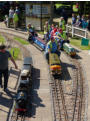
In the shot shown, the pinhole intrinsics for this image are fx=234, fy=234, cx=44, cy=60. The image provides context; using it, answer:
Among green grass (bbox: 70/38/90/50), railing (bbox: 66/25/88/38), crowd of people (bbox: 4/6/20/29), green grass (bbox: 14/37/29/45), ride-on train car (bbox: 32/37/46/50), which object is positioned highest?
crowd of people (bbox: 4/6/20/29)

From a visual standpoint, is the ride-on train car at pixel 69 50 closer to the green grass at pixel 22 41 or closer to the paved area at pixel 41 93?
the paved area at pixel 41 93

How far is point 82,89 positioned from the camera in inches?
461

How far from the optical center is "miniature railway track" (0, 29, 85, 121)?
31.1 ft

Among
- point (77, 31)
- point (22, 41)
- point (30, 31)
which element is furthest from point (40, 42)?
point (77, 31)

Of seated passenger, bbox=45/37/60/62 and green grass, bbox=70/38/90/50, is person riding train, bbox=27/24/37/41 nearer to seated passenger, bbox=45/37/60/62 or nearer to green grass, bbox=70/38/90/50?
green grass, bbox=70/38/90/50

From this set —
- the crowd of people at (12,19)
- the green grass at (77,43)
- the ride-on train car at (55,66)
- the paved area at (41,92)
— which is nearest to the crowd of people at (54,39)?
the paved area at (41,92)

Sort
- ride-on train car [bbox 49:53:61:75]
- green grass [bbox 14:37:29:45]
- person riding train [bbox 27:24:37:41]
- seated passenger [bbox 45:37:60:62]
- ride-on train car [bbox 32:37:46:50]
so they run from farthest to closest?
green grass [bbox 14:37:29:45] < person riding train [bbox 27:24:37:41] < ride-on train car [bbox 32:37:46:50] < seated passenger [bbox 45:37:60:62] < ride-on train car [bbox 49:53:61:75]

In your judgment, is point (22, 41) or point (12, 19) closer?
point (22, 41)

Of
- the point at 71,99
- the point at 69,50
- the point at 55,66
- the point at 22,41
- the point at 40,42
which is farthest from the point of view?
the point at 22,41

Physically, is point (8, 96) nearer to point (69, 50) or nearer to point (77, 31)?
point (69, 50)

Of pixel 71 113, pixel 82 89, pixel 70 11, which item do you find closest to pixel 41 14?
pixel 70 11

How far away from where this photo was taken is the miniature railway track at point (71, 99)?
9.47m

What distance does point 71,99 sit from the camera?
10.8 meters

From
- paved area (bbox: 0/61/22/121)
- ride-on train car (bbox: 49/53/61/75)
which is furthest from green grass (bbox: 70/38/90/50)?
paved area (bbox: 0/61/22/121)
